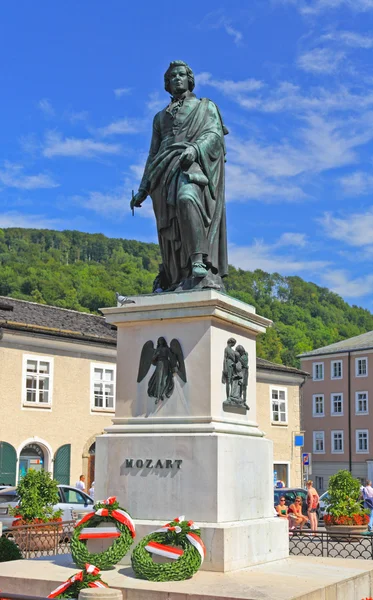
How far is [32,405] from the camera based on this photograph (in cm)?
3136

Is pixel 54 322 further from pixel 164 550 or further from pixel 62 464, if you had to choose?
pixel 164 550

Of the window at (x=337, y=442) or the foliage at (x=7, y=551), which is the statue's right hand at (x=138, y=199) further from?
the window at (x=337, y=442)

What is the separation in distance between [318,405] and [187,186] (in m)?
59.6

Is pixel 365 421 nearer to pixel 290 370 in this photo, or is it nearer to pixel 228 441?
pixel 290 370

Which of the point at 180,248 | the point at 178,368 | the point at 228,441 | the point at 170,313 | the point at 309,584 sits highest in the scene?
the point at 180,248

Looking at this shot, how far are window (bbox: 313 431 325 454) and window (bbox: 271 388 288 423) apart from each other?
2285 centimetres

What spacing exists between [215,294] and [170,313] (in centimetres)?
51

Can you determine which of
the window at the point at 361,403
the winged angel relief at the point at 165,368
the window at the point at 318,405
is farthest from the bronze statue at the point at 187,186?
the window at the point at 318,405

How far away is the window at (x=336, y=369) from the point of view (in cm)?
6444

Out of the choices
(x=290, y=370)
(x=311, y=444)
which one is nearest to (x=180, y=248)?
(x=290, y=370)

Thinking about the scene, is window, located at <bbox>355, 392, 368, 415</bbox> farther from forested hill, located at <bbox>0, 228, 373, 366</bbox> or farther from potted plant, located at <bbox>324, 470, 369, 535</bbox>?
potted plant, located at <bbox>324, 470, 369, 535</bbox>

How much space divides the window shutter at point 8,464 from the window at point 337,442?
1506 inches

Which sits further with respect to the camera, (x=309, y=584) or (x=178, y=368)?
(x=178, y=368)

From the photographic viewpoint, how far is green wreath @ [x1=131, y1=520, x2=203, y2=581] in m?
7.18
